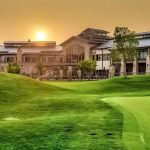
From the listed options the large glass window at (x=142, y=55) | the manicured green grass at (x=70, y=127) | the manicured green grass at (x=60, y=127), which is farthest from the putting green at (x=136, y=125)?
the large glass window at (x=142, y=55)

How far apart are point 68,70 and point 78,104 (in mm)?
99684

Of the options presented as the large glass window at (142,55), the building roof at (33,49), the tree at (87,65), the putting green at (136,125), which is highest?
the building roof at (33,49)

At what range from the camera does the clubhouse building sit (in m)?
115

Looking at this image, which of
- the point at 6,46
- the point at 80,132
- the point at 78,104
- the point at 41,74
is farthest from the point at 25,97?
the point at 6,46

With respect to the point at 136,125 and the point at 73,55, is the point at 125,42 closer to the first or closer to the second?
the point at 73,55

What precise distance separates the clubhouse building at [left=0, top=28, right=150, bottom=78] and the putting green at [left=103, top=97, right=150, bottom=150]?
88.0 meters

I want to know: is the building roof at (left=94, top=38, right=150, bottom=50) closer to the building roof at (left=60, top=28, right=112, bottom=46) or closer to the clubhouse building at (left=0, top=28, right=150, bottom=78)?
the clubhouse building at (left=0, top=28, right=150, bottom=78)

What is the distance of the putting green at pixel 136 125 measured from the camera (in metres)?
14.2

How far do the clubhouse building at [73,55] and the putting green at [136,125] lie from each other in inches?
3464

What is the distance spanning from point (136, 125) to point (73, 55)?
382 ft

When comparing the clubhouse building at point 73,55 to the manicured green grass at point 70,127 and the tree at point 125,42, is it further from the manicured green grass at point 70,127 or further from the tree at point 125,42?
the manicured green grass at point 70,127

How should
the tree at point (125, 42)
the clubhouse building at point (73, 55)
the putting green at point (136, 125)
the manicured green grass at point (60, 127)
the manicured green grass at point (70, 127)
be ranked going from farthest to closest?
the clubhouse building at point (73, 55) < the tree at point (125, 42) < the manicured green grass at point (60, 127) < the manicured green grass at point (70, 127) < the putting green at point (136, 125)

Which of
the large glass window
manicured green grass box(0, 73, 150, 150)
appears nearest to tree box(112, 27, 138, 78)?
the large glass window

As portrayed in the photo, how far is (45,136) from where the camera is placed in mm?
16609
